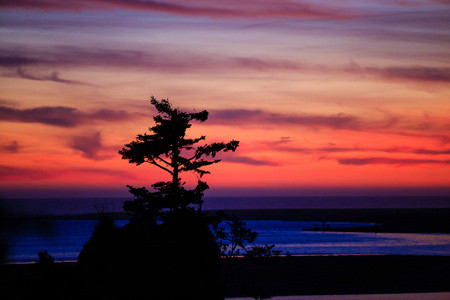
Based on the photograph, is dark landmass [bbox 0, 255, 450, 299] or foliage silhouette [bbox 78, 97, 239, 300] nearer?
foliage silhouette [bbox 78, 97, 239, 300]

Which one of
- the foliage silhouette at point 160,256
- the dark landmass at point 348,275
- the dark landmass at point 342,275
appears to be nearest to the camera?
the foliage silhouette at point 160,256

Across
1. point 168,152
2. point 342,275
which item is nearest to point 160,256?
point 168,152

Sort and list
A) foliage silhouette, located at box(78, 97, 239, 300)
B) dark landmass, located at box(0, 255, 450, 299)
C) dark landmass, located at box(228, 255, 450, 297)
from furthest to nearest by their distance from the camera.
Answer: dark landmass, located at box(228, 255, 450, 297) < dark landmass, located at box(0, 255, 450, 299) < foliage silhouette, located at box(78, 97, 239, 300)

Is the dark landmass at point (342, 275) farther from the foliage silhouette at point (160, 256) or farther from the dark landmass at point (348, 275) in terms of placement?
the foliage silhouette at point (160, 256)

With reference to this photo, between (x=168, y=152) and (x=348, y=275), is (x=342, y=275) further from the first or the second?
(x=168, y=152)

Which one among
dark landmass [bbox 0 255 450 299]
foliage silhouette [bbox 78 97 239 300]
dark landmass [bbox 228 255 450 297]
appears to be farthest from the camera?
dark landmass [bbox 228 255 450 297]

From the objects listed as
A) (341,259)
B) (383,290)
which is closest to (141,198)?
(383,290)

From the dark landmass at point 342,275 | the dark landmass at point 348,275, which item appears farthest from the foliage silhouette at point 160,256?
the dark landmass at point 348,275

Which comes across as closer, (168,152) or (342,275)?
(168,152)

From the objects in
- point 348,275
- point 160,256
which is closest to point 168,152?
point 160,256

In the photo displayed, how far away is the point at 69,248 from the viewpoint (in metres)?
65.8

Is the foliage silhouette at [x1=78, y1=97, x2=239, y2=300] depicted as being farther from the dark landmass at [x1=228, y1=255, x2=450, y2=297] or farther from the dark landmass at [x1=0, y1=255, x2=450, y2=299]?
the dark landmass at [x1=228, y1=255, x2=450, y2=297]

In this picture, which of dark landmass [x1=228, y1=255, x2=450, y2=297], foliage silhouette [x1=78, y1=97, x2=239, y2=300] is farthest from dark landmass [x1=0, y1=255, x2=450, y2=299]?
foliage silhouette [x1=78, y1=97, x2=239, y2=300]

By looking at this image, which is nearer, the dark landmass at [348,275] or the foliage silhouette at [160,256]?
the foliage silhouette at [160,256]
